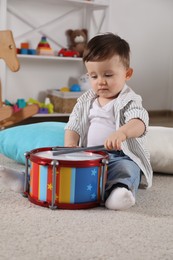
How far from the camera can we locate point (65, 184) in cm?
109

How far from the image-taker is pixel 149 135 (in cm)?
156

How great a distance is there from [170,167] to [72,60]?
171cm

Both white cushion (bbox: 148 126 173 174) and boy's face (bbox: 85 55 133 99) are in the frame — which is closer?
boy's face (bbox: 85 55 133 99)

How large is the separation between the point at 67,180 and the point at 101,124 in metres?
0.31

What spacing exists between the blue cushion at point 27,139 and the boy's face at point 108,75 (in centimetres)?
30

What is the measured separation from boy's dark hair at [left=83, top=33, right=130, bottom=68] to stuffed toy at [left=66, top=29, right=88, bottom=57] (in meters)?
1.71

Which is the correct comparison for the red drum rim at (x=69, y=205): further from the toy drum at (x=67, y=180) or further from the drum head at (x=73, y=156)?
the drum head at (x=73, y=156)

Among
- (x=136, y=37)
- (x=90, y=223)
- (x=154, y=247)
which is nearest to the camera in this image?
(x=154, y=247)

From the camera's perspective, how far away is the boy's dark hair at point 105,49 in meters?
1.25

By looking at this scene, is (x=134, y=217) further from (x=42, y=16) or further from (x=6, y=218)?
(x=42, y=16)

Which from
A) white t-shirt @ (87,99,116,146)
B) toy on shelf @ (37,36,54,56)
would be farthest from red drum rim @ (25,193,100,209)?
toy on shelf @ (37,36,54,56)

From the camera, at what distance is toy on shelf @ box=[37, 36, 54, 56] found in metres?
2.82

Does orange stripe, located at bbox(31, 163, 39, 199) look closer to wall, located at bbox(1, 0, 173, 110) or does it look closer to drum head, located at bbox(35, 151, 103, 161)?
drum head, located at bbox(35, 151, 103, 161)

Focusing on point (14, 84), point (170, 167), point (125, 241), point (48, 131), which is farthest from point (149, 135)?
point (14, 84)
